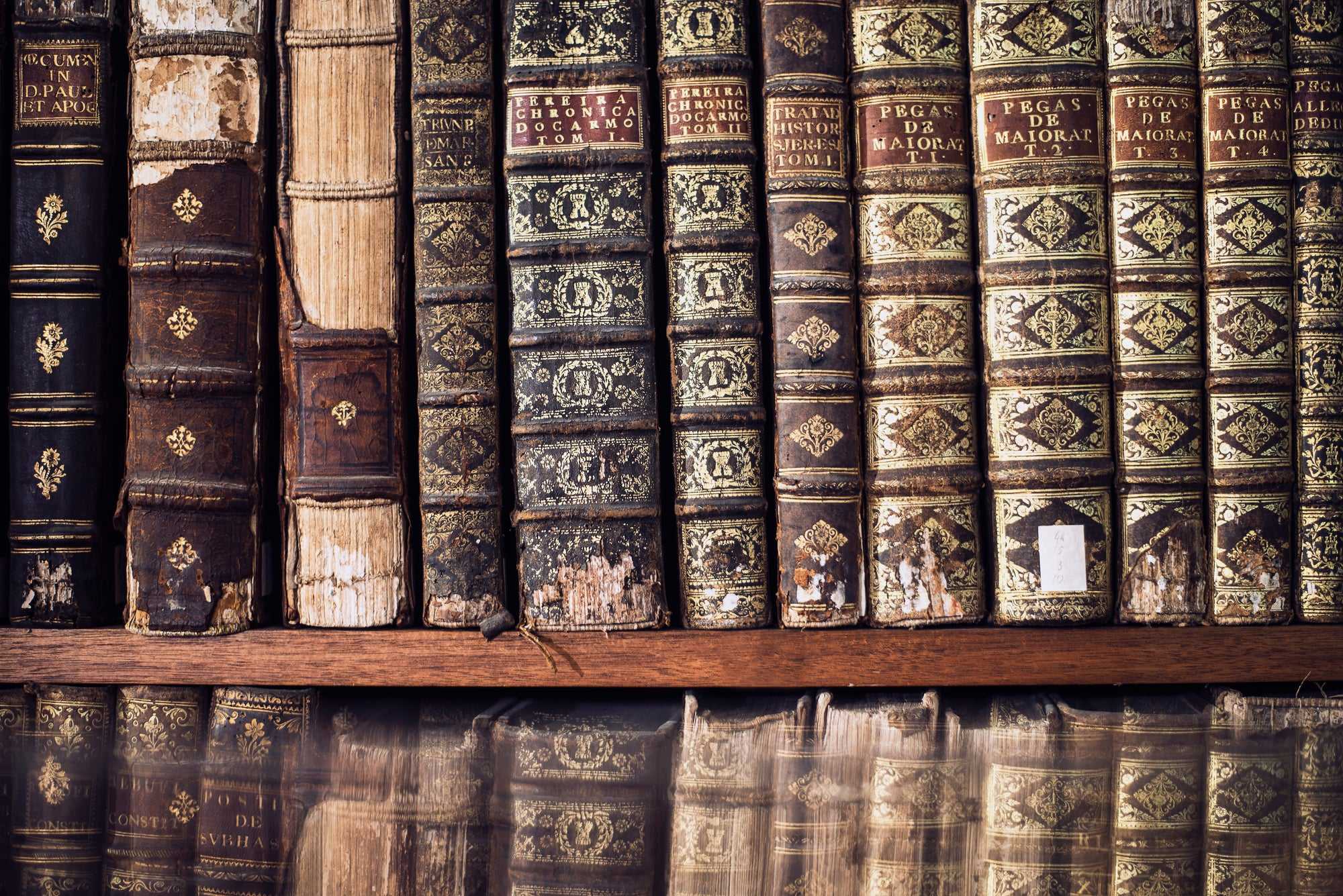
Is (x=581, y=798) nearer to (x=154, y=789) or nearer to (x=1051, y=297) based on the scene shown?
(x=154, y=789)

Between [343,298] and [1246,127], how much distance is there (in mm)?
851

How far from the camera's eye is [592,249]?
1023 millimetres

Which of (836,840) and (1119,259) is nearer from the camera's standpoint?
(836,840)

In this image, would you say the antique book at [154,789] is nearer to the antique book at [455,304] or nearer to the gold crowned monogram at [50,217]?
the antique book at [455,304]

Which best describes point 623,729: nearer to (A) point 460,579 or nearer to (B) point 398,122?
(A) point 460,579

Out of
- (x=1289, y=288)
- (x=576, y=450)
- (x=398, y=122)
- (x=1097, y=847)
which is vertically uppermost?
(x=398, y=122)

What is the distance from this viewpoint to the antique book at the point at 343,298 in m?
1.04

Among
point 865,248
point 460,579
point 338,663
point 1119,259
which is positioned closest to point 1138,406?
point 1119,259

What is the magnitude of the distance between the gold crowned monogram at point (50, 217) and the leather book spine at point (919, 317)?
2.47 feet

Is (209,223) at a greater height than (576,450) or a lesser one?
greater

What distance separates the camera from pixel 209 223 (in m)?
1.03

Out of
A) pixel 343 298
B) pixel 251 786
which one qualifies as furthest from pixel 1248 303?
pixel 251 786

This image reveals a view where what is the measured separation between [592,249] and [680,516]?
262 mm

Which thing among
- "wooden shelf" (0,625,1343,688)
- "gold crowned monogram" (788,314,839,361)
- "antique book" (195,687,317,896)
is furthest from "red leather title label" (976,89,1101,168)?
"antique book" (195,687,317,896)
